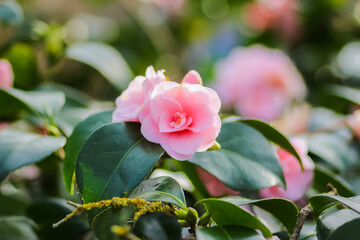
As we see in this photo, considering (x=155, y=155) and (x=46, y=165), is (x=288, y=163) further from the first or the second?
(x=46, y=165)

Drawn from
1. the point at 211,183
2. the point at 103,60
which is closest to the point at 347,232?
the point at 211,183

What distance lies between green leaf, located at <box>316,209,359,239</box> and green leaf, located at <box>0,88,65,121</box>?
A: 48 centimetres

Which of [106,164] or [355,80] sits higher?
[106,164]

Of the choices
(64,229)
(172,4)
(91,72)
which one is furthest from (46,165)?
(172,4)

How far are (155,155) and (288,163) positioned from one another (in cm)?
27

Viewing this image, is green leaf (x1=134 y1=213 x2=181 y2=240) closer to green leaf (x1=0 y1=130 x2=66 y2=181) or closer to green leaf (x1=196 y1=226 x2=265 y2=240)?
green leaf (x1=196 y1=226 x2=265 y2=240)

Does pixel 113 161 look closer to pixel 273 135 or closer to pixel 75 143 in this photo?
pixel 75 143

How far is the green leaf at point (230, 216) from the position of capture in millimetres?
523

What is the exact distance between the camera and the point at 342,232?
0.50 meters

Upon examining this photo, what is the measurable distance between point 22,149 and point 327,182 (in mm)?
514

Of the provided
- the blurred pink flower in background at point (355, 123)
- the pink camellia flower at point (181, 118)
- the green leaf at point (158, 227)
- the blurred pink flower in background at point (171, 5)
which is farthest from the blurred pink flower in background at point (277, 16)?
the green leaf at point (158, 227)

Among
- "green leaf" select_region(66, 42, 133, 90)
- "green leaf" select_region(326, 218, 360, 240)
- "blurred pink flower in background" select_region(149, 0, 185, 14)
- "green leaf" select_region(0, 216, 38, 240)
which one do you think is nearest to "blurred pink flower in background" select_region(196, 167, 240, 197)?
"green leaf" select_region(326, 218, 360, 240)

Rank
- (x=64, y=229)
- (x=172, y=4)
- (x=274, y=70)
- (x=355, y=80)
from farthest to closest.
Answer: (x=172, y=4), (x=355, y=80), (x=274, y=70), (x=64, y=229)

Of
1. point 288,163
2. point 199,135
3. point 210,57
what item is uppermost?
point 199,135
